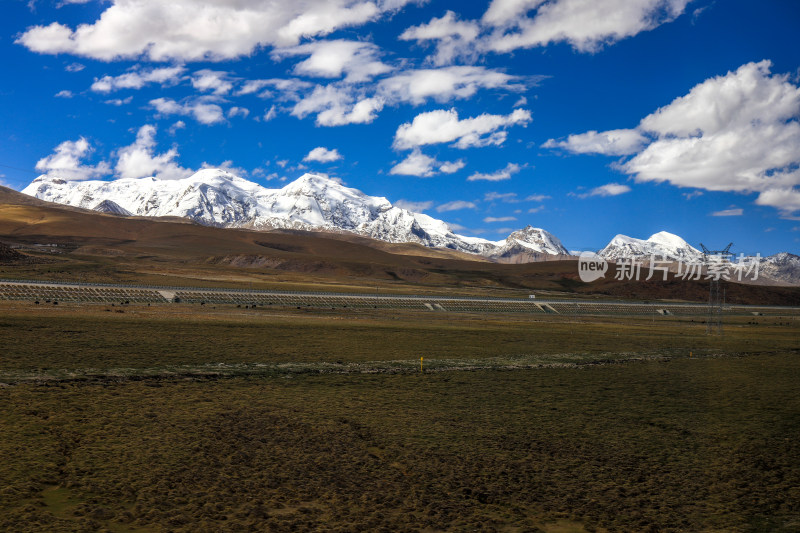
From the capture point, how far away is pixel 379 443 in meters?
15.2

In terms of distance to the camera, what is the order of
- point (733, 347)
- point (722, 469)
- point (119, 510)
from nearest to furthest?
point (119, 510), point (722, 469), point (733, 347)

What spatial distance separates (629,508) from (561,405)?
32.3ft

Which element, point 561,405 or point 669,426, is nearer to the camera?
point 669,426

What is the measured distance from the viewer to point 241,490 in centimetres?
1153

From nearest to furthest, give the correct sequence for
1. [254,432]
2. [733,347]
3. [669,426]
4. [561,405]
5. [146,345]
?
[254,432]
[669,426]
[561,405]
[146,345]
[733,347]

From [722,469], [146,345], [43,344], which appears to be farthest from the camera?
[146,345]

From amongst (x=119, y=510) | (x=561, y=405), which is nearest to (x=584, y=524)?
(x=119, y=510)

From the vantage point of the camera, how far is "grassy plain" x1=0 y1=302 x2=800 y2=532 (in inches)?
420

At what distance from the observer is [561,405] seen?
69.0ft

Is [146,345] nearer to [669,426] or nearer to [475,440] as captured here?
[475,440]

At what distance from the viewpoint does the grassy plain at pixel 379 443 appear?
10.7 metres

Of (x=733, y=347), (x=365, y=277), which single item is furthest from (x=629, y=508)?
(x=365, y=277)

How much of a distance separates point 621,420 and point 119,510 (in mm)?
14600

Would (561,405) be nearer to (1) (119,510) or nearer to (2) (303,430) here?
(2) (303,430)
